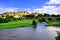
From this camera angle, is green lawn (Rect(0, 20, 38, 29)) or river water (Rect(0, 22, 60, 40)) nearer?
river water (Rect(0, 22, 60, 40))

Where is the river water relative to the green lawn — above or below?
below

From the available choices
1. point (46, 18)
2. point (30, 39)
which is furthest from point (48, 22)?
point (30, 39)

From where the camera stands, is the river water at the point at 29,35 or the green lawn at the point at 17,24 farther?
the green lawn at the point at 17,24

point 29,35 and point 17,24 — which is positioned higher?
point 17,24

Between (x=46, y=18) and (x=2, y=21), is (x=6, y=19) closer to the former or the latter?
(x=2, y=21)

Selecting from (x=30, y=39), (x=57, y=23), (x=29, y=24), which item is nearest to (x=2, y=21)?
(x=29, y=24)

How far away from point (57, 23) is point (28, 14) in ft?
7.82

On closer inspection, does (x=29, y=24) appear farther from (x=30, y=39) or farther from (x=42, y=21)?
(x=30, y=39)

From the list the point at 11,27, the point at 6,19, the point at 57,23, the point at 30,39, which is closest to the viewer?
the point at 30,39

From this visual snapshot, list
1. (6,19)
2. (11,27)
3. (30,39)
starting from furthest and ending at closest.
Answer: (6,19), (11,27), (30,39)

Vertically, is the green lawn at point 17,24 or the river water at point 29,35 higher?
the green lawn at point 17,24

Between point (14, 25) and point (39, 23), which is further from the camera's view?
point (39, 23)

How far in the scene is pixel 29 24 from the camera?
13.8 m

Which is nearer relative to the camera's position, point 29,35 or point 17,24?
point 29,35
